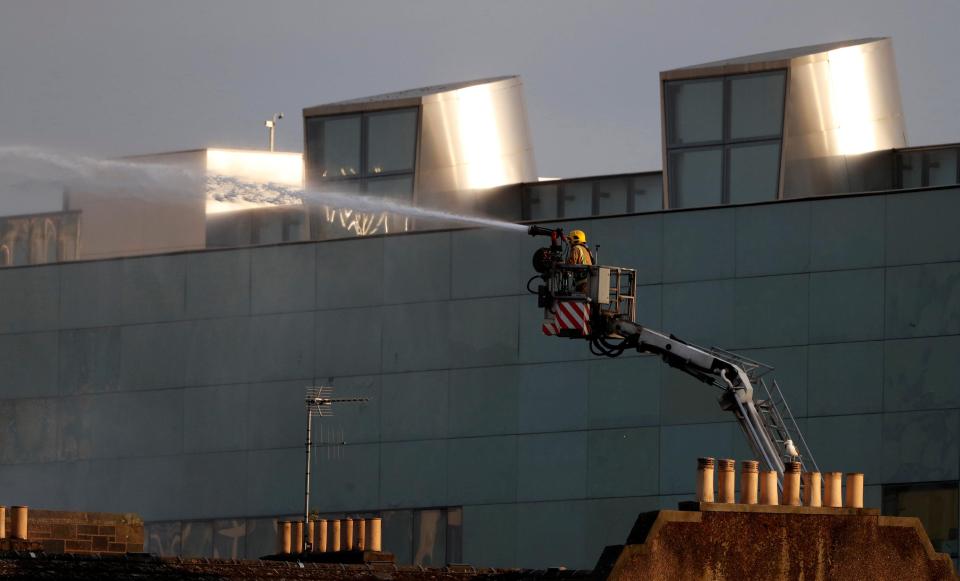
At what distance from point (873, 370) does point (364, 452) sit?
16059 millimetres

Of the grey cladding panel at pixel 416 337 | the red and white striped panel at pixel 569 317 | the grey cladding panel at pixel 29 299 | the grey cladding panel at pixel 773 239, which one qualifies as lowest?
the red and white striped panel at pixel 569 317

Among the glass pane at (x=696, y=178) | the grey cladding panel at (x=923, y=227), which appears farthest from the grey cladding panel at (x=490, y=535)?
the grey cladding panel at (x=923, y=227)

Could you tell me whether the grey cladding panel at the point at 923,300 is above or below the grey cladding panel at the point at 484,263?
below

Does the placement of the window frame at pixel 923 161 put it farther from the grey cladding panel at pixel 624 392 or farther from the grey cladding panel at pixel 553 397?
the grey cladding panel at pixel 553 397

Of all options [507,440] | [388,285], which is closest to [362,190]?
[388,285]

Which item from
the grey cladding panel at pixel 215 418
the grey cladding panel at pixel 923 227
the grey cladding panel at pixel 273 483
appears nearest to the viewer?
the grey cladding panel at pixel 923 227

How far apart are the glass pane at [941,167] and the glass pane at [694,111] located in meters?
6.27

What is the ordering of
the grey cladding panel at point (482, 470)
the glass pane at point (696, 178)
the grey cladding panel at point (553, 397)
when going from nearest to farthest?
the grey cladding panel at point (553, 397), the grey cladding panel at point (482, 470), the glass pane at point (696, 178)

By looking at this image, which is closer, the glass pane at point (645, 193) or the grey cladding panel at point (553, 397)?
the grey cladding panel at point (553, 397)

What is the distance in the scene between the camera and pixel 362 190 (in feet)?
236

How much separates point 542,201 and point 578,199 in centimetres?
181

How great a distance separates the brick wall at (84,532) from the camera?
47.2m

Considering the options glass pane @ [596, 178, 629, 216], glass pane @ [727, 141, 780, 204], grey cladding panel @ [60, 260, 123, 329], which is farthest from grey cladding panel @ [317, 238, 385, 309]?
glass pane @ [727, 141, 780, 204]

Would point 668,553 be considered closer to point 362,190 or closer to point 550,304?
point 550,304
